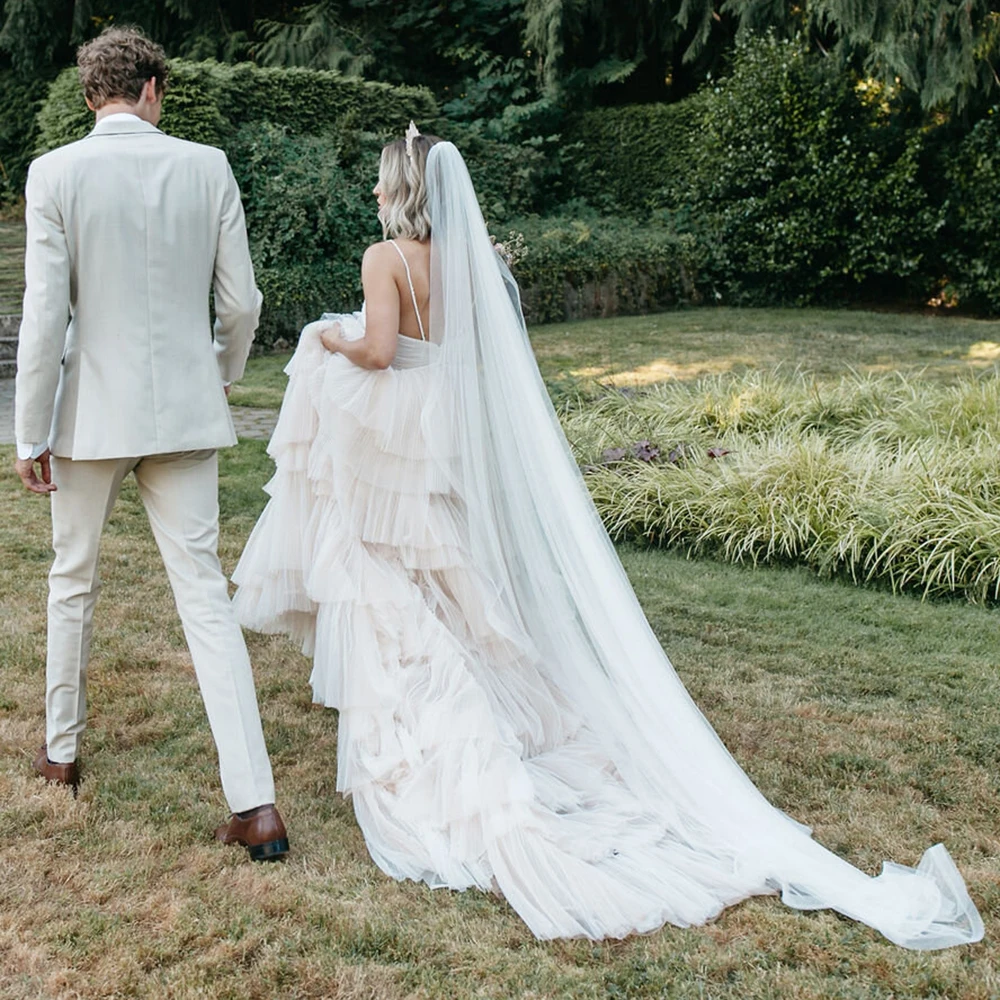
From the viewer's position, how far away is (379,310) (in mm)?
3441

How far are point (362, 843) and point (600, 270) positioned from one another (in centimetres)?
1254

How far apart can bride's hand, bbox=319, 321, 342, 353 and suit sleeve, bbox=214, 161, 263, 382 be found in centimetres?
50

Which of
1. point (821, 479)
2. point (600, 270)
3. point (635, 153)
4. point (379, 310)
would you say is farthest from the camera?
point (635, 153)

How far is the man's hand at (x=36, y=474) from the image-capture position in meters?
2.91

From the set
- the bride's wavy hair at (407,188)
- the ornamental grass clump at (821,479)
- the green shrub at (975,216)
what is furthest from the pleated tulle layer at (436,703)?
the green shrub at (975,216)

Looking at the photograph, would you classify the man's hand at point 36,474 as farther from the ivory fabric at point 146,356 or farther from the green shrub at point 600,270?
the green shrub at point 600,270

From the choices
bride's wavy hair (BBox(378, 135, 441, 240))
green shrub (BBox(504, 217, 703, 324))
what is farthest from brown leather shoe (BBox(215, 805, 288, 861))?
green shrub (BBox(504, 217, 703, 324))

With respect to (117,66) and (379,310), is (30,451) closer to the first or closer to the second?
(117,66)

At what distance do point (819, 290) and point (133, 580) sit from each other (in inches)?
526

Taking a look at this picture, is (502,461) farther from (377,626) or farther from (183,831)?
(183,831)

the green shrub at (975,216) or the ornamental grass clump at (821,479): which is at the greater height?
the green shrub at (975,216)

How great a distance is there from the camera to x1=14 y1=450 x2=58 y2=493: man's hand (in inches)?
114

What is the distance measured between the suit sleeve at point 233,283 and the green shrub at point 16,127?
15.6 meters

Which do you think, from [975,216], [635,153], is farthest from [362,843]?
[635,153]
